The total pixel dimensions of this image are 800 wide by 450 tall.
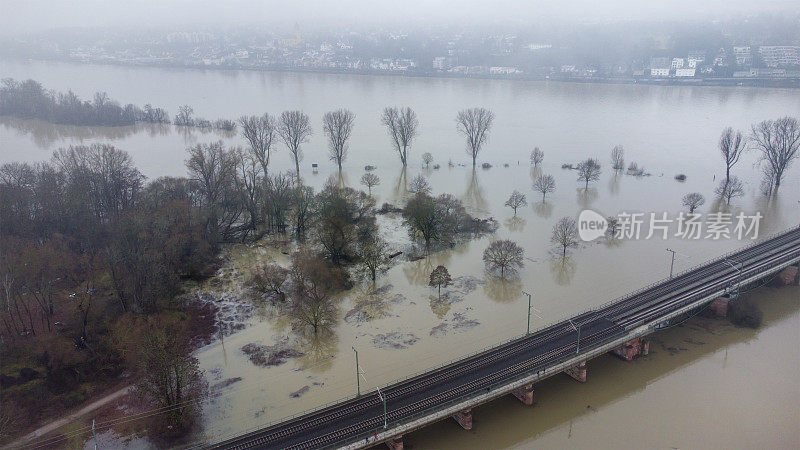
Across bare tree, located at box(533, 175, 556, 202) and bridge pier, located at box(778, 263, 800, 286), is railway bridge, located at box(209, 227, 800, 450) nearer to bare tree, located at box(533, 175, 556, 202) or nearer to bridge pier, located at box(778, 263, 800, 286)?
bridge pier, located at box(778, 263, 800, 286)

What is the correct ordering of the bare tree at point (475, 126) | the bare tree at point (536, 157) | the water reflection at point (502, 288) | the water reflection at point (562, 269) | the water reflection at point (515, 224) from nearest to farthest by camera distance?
1. the water reflection at point (502, 288)
2. the water reflection at point (562, 269)
3. the water reflection at point (515, 224)
4. the bare tree at point (536, 157)
5. the bare tree at point (475, 126)

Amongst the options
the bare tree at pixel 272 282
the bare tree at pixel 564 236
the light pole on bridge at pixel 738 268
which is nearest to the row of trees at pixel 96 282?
the bare tree at pixel 272 282

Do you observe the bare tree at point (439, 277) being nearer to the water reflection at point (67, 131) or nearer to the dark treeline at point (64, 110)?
the water reflection at point (67, 131)

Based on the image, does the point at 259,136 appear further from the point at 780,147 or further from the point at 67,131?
the point at 780,147

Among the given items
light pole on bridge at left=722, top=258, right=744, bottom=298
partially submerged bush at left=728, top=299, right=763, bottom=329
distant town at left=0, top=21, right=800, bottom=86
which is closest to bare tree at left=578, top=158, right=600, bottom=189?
light pole on bridge at left=722, top=258, right=744, bottom=298

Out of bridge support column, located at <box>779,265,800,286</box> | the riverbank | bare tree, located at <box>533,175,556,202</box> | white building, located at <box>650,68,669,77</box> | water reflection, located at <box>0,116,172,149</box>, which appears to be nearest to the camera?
bridge support column, located at <box>779,265,800,286</box>

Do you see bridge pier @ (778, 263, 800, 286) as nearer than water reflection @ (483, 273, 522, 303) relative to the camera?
No
